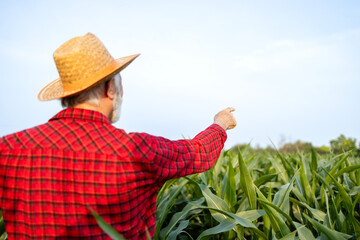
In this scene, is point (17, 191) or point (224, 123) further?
point (224, 123)

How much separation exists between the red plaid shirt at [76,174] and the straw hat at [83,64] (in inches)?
4.7

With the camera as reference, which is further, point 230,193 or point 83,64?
point 230,193

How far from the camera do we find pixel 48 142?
4.66 feet

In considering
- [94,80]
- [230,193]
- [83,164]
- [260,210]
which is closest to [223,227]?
[260,210]

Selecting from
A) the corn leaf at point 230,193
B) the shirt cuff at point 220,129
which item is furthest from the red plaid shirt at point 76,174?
the corn leaf at point 230,193

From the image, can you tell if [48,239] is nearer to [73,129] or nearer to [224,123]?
[73,129]

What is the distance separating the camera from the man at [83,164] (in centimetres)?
138

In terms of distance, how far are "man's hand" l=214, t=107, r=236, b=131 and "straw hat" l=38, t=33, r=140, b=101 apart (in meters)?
0.63

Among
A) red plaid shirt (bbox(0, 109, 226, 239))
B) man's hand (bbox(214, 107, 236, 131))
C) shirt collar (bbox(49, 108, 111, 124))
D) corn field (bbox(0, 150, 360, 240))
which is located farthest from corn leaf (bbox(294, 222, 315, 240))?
shirt collar (bbox(49, 108, 111, 124))

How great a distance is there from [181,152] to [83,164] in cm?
44

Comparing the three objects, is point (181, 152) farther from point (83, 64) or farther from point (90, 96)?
point (83, 64)

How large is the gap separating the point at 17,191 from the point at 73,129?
1.16 ft

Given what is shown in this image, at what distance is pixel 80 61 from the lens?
1.53 meters

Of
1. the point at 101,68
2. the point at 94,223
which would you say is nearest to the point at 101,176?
the point at 94,223
